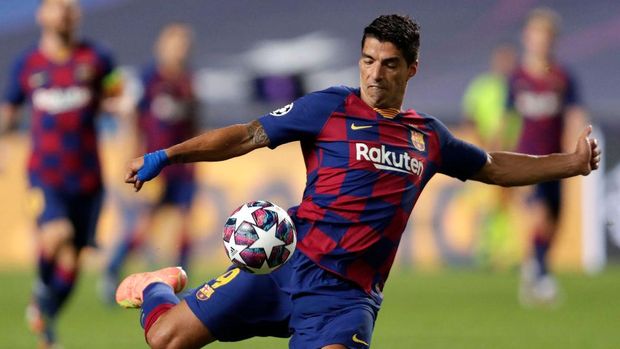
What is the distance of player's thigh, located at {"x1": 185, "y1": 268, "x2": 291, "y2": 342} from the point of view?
20.2ft

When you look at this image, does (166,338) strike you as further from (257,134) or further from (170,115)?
(170,115)

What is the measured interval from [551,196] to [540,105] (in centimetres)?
91

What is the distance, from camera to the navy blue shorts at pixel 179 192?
14.2 meters

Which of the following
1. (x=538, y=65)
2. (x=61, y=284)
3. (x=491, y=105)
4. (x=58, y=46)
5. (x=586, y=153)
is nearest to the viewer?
(x=586, y=153)

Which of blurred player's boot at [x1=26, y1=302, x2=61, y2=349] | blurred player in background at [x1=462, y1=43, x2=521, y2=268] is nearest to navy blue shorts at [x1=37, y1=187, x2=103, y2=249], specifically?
blurred player's boot at [x1=26, y1=302, x2=61, y2=349]

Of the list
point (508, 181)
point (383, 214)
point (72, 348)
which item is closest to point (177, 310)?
point (383, 214)

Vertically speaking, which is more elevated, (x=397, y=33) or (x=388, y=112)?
(x=397, y=33)

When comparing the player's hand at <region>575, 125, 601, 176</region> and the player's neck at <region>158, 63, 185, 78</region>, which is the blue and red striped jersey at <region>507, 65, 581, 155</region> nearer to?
the player's neck at <region>158, 63, 185, 78</region>

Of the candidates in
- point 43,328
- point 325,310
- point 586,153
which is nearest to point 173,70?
point 43,328

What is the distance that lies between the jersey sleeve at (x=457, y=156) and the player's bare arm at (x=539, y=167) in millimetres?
66

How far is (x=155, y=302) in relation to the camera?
21.1 feet

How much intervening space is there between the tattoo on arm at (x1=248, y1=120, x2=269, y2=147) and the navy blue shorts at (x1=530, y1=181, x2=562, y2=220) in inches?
315

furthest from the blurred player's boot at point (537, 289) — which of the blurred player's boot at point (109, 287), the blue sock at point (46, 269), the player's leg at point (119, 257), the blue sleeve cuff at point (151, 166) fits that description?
the blue sleeve cuff at point (151, 166)

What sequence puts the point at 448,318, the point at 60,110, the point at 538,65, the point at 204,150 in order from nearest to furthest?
the point at 204,150, the point at 60,110, the point at 448,318, the point at 538,65
